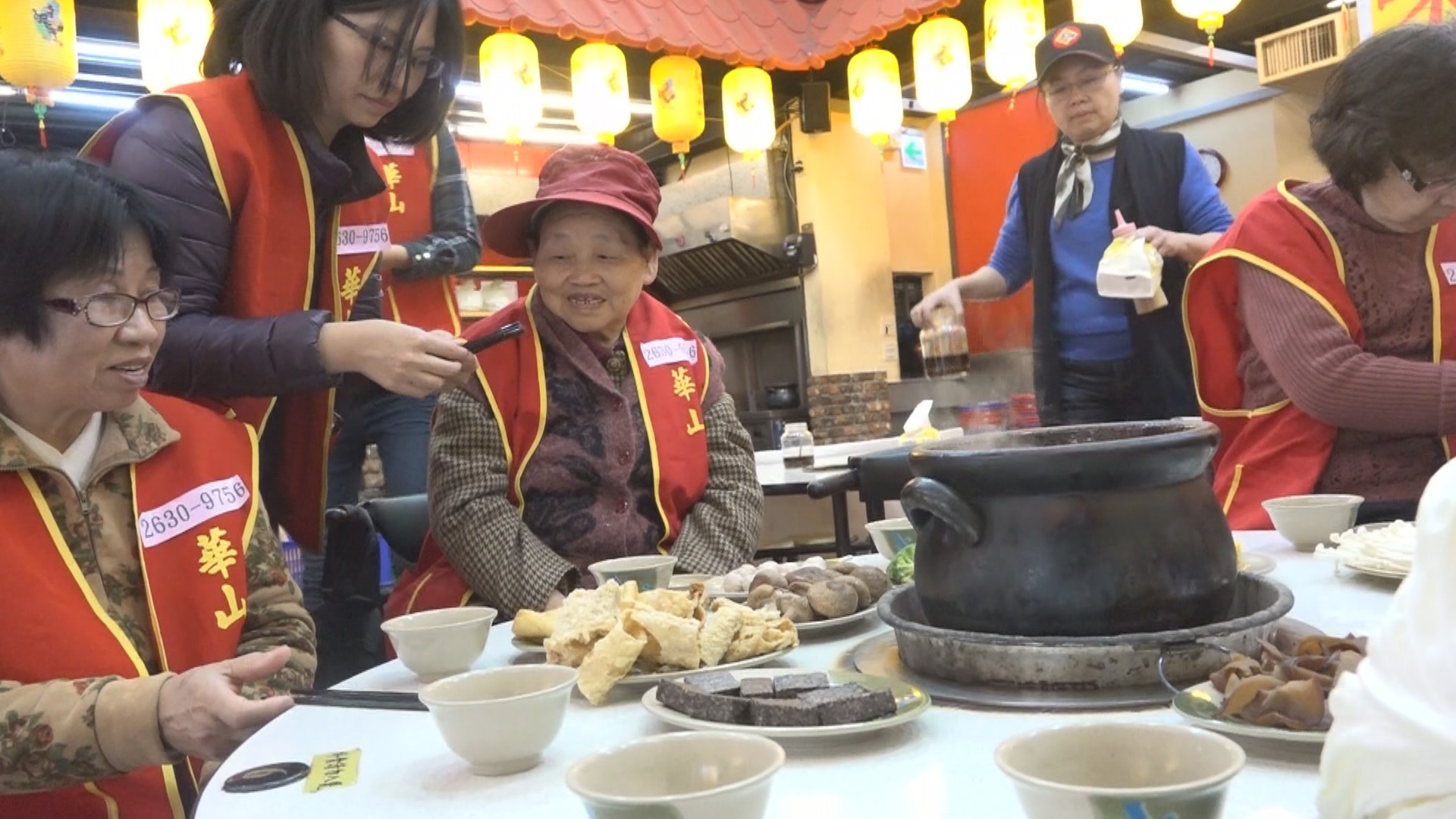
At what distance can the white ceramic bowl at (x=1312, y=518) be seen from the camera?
58.9 inches

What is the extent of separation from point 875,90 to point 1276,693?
652 centimetres

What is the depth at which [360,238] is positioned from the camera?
2.21 meters

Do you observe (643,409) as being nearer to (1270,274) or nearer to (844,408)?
(1270,274)

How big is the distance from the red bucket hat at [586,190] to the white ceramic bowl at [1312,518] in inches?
47.4

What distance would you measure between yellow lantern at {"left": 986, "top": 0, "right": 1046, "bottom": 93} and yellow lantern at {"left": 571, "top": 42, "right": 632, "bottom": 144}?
2.10 m

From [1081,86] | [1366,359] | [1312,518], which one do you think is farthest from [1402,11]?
[1312,518]

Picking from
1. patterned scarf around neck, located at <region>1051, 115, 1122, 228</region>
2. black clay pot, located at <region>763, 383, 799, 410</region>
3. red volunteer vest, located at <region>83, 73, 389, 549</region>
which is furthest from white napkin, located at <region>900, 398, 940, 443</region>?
black clay pot, located at <region>763, 383, 799, 410</region>

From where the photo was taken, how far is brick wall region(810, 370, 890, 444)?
7.72 metres

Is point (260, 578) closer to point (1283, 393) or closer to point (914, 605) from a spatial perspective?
point (914, 605)

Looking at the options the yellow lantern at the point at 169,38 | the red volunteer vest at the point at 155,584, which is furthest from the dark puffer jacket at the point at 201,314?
the yellow lantern at the point at 169,38

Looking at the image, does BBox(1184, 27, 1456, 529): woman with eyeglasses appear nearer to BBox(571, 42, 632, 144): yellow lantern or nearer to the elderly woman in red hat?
the elderly woman in red hat

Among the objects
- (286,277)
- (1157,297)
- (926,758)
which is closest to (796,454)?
(1157,297)

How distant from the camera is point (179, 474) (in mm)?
1460

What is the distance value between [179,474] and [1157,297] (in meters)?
2.47
